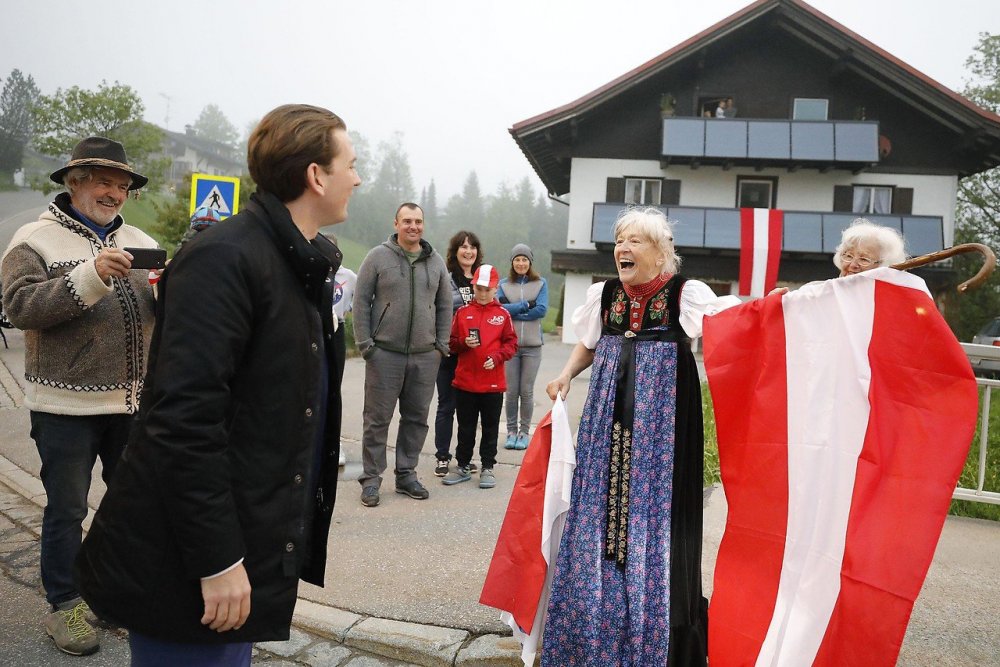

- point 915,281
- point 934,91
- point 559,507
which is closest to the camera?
point 915,281

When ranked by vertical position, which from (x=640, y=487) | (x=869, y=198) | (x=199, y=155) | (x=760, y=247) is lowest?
(x=640, y=487)

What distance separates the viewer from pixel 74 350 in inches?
122

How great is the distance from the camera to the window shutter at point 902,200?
2341 cm

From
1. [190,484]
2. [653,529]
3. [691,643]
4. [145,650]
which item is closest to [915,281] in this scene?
[653,529]

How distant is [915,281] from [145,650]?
8.68ft

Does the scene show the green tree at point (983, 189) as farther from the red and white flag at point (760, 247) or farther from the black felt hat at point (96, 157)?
the black felt hat at point (96, 157)

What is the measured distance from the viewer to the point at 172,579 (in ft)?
5.16

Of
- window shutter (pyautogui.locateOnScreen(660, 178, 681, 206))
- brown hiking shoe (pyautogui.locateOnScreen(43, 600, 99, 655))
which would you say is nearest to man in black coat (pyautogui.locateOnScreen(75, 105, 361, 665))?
brown hiking shoe (pyautogui.locateOnScreen(43, 600, 99, 655))

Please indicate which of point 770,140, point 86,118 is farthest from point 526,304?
point 86,118

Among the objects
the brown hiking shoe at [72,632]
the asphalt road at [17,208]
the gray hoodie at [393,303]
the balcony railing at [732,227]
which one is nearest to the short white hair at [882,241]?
the gray hoodie at [393,303]

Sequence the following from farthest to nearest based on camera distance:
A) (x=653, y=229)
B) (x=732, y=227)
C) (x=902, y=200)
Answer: (x=902, y=200), (x=732, y=227), (x=653, y=229)

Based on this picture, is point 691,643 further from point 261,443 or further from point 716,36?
point 716,36

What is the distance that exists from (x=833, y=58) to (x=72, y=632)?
24901mm

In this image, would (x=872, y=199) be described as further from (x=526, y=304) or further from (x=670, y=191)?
(x=526, y=304)
